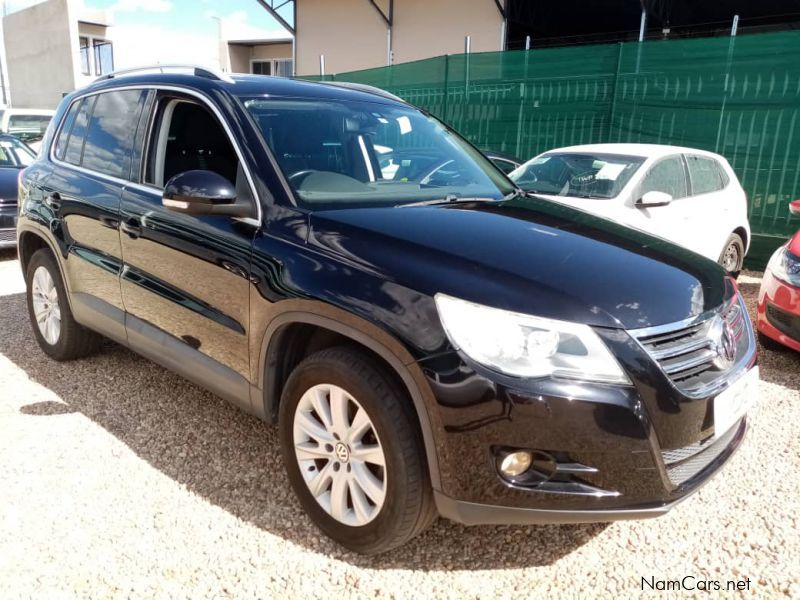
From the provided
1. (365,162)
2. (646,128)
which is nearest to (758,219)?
(646,128)

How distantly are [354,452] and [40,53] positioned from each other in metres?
37.6

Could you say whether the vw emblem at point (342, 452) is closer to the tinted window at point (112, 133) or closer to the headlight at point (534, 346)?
the headlight at point (534, 346)

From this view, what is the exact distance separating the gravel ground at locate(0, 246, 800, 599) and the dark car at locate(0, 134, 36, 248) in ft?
17.0

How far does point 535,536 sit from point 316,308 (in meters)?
1.29

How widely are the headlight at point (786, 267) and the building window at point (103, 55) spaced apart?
Answer: 36939mm

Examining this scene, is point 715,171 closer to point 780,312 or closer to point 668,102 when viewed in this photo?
point 668,102

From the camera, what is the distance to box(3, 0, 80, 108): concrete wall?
30.4 m

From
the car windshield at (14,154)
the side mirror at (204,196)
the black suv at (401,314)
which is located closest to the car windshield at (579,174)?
the black suv at (401,314)

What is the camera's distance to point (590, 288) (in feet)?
6.70

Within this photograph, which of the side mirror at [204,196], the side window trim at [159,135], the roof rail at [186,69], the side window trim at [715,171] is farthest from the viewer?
the side window trim at [715,171]

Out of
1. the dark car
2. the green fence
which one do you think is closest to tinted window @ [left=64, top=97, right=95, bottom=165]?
the dark car

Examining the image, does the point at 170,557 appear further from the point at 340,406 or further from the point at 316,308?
the point at 316,308

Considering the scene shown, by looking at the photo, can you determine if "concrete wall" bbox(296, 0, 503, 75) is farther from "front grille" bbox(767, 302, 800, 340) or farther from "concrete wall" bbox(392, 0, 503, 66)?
"front grille" bbox(767, 302, 800, 340)

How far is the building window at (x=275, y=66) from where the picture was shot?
86.4 ft
